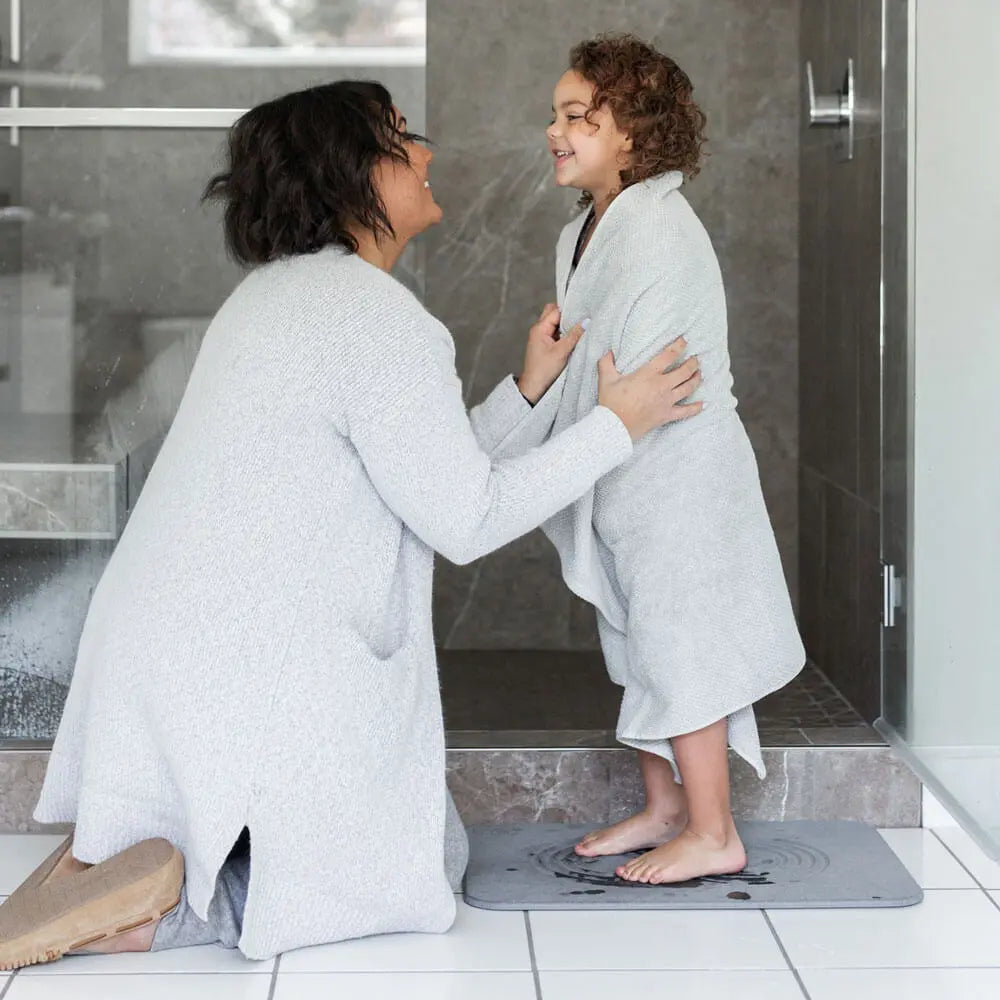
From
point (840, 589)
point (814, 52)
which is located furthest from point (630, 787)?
point (814, 52)

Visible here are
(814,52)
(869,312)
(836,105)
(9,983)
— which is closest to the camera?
(9,983)

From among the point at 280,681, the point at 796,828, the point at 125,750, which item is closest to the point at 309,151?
the point at 280,681

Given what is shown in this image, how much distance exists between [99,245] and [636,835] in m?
1.30

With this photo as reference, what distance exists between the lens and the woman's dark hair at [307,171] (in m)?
1.92

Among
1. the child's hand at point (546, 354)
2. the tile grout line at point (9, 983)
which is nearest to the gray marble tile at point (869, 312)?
the child's hand at point (546, 354)

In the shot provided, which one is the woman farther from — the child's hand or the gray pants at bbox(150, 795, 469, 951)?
the child's hand

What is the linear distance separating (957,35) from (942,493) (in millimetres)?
719

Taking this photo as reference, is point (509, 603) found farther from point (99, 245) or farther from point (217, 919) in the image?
point (217, 919)

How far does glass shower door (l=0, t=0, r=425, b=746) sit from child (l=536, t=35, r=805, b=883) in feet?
1.93

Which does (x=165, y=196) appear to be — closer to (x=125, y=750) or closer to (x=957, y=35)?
(x=125, y=750)

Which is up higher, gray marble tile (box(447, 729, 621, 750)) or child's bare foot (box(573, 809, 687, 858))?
gray marble tile (box(447, 729, 621, 750))

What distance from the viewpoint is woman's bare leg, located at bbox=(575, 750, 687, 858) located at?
224 centimetres

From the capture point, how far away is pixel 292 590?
1862 millimetres

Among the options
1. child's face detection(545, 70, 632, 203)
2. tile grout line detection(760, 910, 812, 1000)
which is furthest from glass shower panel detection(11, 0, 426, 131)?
tile grout line detection(760, 910, 812, 1000)
